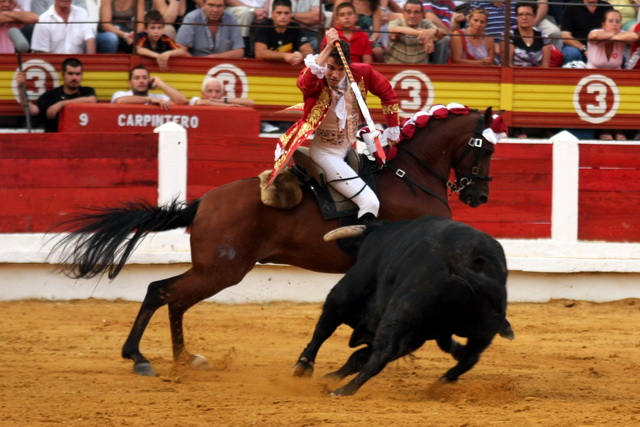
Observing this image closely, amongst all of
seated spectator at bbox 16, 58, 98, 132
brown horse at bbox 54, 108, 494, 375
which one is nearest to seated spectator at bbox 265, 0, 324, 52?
seated spectator at bbox 16, 58, 98, 132

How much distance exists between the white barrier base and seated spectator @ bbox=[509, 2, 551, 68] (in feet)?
7.25

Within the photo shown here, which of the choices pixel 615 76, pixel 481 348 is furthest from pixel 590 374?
pixel 615 76

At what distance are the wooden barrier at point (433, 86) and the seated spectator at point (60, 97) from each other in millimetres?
172

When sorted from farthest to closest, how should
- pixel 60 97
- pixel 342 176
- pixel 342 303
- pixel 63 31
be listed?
pixel 63 31, pixel 60 97, pixel 342 176, pixel 342 303

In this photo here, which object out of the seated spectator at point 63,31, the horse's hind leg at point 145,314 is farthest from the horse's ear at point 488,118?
the seated spectator at point 63,31

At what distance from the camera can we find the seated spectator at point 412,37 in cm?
909

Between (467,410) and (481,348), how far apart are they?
1.18 ft

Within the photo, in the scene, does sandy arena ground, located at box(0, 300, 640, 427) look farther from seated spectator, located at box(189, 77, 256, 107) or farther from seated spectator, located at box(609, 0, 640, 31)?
seated spectator, located at box(609, 0, 640, 31)

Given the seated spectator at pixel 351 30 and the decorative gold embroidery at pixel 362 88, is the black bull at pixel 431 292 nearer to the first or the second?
the decorative gold embroidery at pixel 362 88

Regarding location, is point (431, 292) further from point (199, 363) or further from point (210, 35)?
point (210, 35)

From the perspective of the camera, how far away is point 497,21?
9586mm

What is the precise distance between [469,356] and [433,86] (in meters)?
5.11

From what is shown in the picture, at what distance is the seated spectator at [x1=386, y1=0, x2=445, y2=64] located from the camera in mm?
9089

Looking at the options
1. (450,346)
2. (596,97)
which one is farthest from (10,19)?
(450,346)
